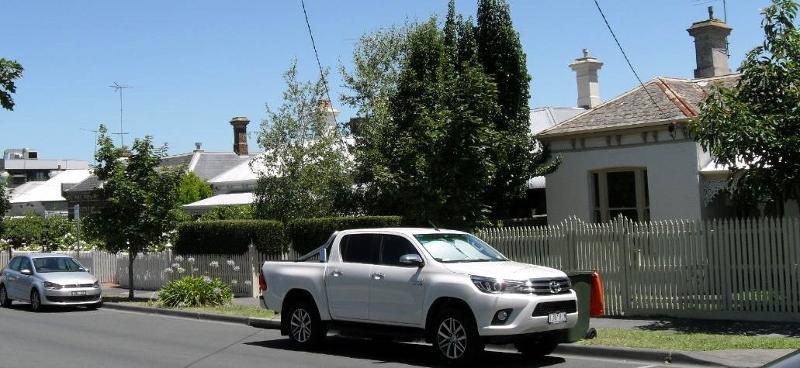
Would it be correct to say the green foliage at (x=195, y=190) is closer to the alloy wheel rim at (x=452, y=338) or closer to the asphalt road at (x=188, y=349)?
the asphalt road at (x=188, y=349)

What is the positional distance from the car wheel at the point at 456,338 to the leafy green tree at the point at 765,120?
5.74m

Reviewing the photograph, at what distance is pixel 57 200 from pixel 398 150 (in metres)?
47.5

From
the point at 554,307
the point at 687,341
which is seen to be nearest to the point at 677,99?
the point at 687,341

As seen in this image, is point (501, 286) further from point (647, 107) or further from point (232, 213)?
point (232, 213)

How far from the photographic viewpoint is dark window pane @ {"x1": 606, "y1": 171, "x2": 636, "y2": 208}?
20.4 m

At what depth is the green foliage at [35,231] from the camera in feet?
129

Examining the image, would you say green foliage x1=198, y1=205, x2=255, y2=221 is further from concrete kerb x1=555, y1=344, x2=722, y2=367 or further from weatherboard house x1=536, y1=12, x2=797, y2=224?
concrete kerb x1=555, y1=344, x2=722, y2=367

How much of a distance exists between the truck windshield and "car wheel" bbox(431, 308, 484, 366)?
87 centimetres

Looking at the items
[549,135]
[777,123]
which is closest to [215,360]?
[777,123]

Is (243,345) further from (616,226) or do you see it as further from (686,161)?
(686,161)

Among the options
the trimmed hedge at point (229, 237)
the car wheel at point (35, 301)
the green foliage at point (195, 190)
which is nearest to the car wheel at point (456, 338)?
the trimmed hedge at point (229, 237)

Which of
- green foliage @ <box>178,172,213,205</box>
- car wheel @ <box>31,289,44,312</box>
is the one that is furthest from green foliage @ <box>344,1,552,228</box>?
green foliage @ <box>178,172,213,205</box>

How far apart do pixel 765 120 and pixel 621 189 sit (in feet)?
21.5

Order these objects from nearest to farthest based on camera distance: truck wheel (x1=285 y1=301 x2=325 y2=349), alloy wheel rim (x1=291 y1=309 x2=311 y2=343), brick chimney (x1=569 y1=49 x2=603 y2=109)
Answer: truck wheel (x1=285 y1=301 x2=325 y2=349), alloy wheel rim (x1=291 y1=309 x2=311 y2=343), brick chimney (x1=569 y1=49 x2=603 y2=109)
